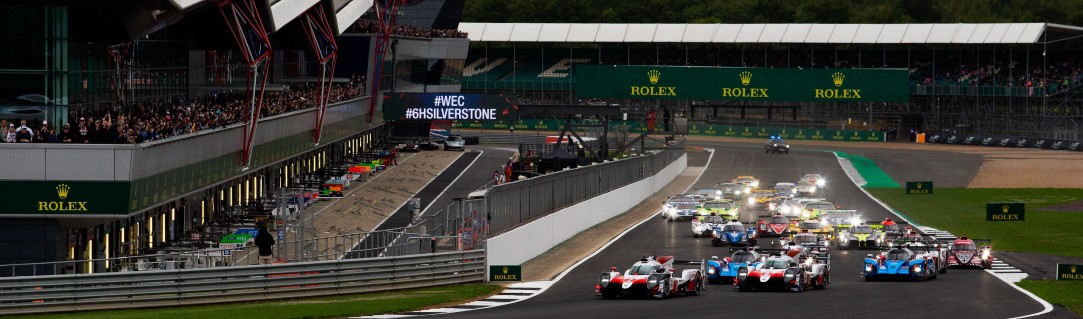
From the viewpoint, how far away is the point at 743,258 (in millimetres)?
45125

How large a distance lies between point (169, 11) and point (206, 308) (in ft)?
47.5

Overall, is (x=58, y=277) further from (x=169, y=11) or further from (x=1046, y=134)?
(x=1046, y=134)

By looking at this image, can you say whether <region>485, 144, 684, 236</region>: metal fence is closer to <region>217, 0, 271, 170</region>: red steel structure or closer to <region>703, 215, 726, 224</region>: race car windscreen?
<region>703, 215, 726, 224</region>: race car windscreen

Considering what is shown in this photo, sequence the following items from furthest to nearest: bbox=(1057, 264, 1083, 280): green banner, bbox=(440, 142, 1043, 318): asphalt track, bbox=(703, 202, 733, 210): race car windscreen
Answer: bbox=(703, 202, 733, 210): race car windscreen < bbox=(1057, 264, 1083, 280): green banner < bbox=(440, 142, 1043, 318): asphalt track

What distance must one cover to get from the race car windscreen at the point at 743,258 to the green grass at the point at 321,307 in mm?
7230

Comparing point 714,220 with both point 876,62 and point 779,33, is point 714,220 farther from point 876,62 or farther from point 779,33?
point 876,62

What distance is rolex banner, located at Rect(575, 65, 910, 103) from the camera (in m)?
105

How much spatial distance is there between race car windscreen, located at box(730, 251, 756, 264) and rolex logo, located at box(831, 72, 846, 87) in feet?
201

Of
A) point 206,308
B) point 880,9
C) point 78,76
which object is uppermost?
point 880,9

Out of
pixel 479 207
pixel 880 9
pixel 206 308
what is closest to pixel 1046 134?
pixel 880 9

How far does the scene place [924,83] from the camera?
470 feet

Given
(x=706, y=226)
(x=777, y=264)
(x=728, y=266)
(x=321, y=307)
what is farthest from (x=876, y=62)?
(x=321, y=307)

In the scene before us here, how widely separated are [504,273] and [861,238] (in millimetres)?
18481

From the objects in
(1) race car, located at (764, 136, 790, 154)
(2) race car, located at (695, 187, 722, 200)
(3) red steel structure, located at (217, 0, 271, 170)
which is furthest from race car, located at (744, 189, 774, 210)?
(1) race car, located at (764, 136, 790, 154)
